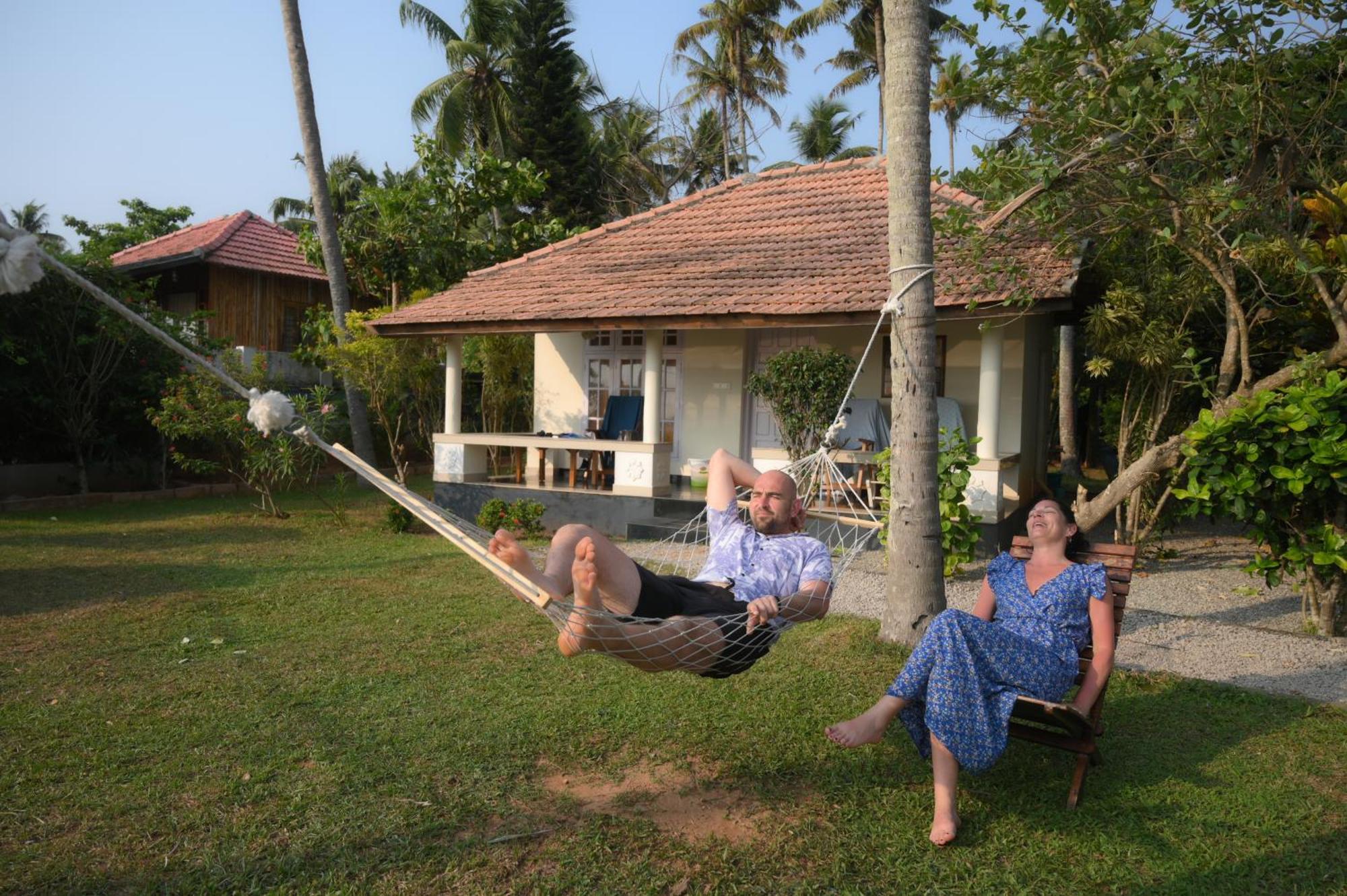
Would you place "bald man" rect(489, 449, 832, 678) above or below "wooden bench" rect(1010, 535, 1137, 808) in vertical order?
above

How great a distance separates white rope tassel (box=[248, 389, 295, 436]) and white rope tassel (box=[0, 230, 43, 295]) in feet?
1.98

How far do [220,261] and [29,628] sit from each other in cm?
1191

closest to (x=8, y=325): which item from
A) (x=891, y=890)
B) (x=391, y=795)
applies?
(x=391, y=795)

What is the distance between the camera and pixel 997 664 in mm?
3125

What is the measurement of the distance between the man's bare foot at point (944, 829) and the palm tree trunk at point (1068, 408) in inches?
354

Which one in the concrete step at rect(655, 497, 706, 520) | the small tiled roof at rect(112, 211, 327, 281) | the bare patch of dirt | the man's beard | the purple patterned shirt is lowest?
the bare patch of dirt

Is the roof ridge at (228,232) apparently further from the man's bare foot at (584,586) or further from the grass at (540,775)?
the man's bare foot at (584,586)

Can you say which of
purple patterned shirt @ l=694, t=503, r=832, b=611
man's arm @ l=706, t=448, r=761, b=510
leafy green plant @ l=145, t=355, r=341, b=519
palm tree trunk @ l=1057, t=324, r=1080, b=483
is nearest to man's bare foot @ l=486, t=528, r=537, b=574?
purple patterned shirt @ l=694, t=503, r=832, b=611

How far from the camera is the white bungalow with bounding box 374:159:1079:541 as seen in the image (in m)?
8.14

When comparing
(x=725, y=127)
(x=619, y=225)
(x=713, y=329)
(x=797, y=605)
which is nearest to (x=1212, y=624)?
(x=797, y=605)

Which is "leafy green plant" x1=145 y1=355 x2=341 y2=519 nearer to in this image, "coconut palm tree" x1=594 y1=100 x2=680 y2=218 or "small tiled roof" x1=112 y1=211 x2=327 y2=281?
"small tiled roof" x1=112 y1=211 x2=327 y2=281

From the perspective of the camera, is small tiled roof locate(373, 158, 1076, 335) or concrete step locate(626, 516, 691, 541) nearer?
small tiled roof locate(373, 158, 1076, 335)

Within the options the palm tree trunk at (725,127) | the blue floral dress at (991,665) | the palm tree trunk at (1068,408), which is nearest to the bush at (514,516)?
the blue floral dress at (991,665)

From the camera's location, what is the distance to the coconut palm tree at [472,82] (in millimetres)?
19000
